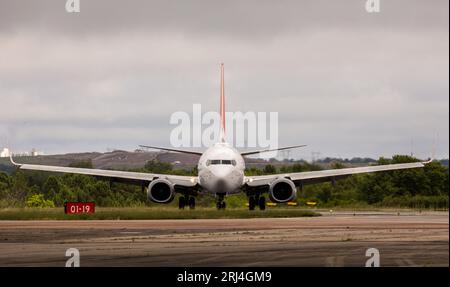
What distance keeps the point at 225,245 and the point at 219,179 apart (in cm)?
3030

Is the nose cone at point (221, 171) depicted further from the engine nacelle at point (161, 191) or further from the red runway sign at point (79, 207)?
the red runway sign at point (79, 207)

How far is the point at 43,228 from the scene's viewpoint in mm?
35188

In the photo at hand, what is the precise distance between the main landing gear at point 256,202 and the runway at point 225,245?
2326 cm

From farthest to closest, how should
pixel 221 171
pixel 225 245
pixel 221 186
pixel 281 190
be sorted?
pixel 281 190, pixel 221 186, pixel 221 171, pixel 225 245

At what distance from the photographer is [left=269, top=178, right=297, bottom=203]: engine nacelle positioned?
5709 cm

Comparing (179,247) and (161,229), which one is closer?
(179,247)

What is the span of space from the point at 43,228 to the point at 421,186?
45789 mm

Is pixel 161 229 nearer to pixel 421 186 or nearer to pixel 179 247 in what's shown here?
pixel 179 247

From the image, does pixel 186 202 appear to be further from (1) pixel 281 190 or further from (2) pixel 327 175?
(2) pixel 327 175

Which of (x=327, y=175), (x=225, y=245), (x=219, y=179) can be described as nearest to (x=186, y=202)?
(x=219, y=179)

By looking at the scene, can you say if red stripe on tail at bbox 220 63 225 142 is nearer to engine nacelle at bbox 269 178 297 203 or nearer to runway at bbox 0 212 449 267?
engine nacelle at bbox 269 178 297 203

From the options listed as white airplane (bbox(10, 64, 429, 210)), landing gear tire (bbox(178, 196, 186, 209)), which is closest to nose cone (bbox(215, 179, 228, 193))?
white airplane (bbox(10, 64, 429, 210))

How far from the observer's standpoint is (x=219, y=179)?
55.5 m
